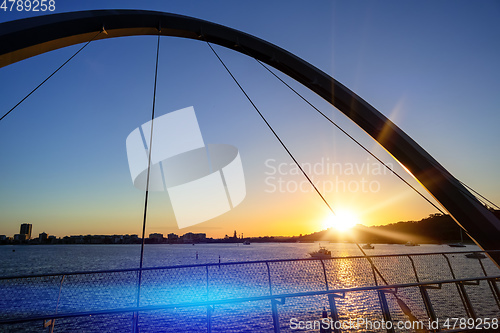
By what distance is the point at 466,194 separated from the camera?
6.41m

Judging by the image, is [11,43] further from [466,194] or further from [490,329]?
[466,194]

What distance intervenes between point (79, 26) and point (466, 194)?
9059 millimetres

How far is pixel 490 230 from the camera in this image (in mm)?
6141

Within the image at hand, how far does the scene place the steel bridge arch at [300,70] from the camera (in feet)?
14.5

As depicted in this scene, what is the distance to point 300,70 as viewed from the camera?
7164 millimetres

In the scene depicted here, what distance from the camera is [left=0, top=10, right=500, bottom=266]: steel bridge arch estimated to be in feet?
14.5

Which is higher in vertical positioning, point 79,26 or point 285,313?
point 79,26

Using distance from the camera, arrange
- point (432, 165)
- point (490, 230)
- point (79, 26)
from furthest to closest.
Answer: point (432, 165)
point (490, 230)
point (79, 26)

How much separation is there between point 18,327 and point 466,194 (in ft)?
75.1

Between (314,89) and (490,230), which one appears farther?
(314,89)

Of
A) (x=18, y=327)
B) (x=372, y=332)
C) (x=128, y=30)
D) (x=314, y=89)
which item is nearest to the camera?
(x=128, y=30)

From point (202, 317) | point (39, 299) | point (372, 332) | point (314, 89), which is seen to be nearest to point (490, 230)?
point (314, 89)

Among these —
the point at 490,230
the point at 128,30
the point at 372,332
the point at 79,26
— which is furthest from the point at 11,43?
the point at 372,332

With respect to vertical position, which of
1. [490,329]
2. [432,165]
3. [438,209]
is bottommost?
[490,329]
